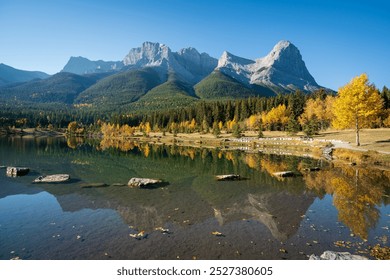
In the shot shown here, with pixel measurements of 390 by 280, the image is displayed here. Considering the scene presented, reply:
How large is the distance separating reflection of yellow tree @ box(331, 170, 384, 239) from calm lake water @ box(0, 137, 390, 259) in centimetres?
8

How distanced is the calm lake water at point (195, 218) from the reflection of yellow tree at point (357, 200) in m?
0.08

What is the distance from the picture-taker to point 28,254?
45.4ft

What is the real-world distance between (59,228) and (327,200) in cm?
2313

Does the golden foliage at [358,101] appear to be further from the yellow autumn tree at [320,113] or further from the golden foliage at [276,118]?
the golden foliage at [276,118]

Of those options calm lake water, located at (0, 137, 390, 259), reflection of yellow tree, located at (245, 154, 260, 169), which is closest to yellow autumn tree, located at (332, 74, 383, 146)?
reflection of yellow tree, located at (245, 154, 260, 169)

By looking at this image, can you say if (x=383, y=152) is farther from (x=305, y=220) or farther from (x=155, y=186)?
(x=155, y=186)

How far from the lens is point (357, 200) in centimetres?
2383

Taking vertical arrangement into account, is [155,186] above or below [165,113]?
below

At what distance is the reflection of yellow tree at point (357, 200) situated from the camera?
60.4ft

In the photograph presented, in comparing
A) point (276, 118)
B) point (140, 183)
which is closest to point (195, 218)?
point (140, 183)

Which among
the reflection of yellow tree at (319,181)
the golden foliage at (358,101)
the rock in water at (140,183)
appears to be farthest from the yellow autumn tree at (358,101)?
the rock in water at (140,183)

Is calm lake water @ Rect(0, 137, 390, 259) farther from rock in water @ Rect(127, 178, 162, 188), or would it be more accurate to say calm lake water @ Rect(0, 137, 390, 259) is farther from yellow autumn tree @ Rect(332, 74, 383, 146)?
yellow autumn tree @ Rect(332, 74, 383, 146)

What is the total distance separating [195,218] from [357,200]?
15.6 m
